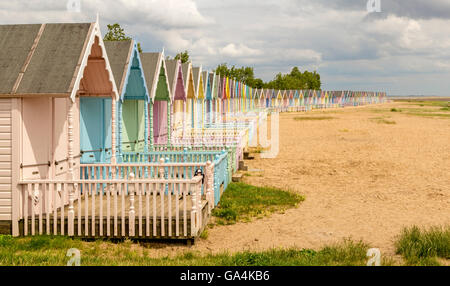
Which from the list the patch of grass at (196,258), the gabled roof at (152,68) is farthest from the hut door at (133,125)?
the patch of grass at (196,258)

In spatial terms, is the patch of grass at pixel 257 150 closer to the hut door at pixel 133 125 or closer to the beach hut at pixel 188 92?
the beach hut at pixel 188 92

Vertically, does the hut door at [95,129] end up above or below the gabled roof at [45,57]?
below

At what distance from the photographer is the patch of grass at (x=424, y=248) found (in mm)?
7045

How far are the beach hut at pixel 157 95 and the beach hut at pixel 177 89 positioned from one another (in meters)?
0.71

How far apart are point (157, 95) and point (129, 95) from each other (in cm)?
294

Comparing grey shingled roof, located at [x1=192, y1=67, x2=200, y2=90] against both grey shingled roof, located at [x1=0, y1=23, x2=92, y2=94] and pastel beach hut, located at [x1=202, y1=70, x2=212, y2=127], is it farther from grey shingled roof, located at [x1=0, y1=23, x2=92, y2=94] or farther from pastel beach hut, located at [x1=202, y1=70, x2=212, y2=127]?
grey shingled roof, located at [x1=0, y1=23, x2=92, y2=94]

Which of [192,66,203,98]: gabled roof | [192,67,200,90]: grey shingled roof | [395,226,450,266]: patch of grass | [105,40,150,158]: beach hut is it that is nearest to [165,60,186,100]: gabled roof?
[105,40,150,158]: beach hut

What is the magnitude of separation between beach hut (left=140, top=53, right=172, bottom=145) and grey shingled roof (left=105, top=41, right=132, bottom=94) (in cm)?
212

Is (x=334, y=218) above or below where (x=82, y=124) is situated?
below

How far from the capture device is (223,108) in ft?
143

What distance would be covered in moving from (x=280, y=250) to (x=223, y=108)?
3626 centimetres

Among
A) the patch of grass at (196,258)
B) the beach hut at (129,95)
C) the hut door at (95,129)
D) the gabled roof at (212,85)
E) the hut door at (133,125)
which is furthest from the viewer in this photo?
the gabled roof at (212,85)

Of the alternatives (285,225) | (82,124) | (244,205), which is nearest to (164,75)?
(82,124)
